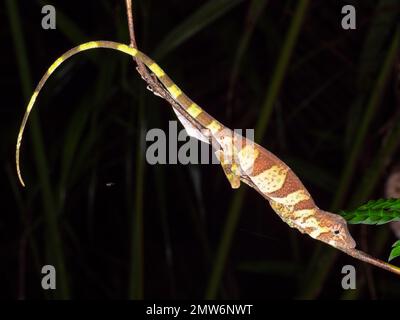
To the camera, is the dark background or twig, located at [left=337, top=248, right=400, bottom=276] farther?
the dark background

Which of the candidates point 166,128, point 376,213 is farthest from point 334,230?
point 166,128

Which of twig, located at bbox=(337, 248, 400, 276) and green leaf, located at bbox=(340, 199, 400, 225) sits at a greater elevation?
green leaf, located at bbox=(340, 199, 400, 225)

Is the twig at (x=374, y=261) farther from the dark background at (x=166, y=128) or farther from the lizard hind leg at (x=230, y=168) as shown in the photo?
the dark background at (x=166, y=128)

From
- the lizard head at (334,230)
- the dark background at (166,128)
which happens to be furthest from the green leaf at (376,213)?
the dark background at (166,128)

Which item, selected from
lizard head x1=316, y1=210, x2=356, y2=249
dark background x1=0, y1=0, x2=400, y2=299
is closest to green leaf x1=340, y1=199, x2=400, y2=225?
lizard head x1=316, y1=210, x2=356, y2=249

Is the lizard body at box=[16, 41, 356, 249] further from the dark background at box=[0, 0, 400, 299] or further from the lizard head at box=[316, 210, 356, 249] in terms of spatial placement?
the dark background at box=[0, 0, 400, 299]

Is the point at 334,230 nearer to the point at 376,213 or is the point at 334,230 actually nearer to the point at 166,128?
the point at 376,213

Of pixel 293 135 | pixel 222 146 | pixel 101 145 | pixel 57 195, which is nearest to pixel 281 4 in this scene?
pixel 293 135
